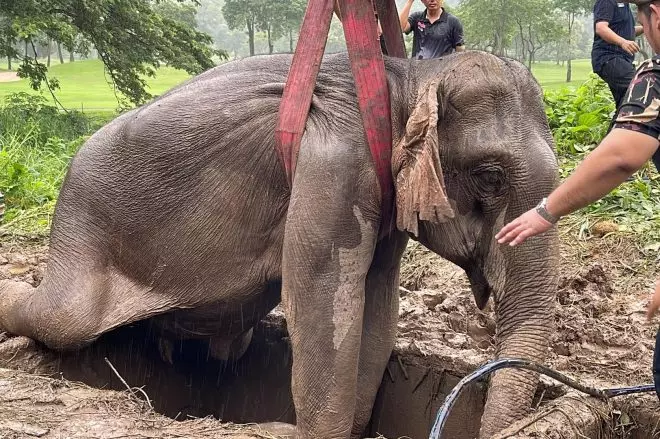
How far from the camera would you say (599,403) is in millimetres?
2723

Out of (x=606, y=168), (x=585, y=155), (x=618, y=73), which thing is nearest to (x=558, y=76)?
(x=585, y=155)

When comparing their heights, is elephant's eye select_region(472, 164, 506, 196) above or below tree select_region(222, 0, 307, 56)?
below

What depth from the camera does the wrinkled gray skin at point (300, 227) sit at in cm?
260

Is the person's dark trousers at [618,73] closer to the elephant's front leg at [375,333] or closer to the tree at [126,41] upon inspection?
the elephant's front leg at [375,333]

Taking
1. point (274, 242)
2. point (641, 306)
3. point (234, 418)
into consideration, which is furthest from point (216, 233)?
point (641, 306)

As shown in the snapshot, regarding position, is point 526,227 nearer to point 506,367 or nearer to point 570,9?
point 506,367

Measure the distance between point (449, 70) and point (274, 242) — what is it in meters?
0.85

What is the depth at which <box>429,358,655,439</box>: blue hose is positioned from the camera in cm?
218

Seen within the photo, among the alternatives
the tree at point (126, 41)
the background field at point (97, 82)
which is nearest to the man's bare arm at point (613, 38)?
the background field at point (97, 82)

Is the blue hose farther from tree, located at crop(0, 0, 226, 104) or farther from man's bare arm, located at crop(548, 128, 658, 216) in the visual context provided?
tree, located at crop(0, 0, 226, 104)

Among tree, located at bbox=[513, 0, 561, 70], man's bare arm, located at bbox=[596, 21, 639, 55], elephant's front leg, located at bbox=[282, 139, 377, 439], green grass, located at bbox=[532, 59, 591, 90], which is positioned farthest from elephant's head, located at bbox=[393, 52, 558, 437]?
tree, located at bbox=[513, 0, 561, 70]

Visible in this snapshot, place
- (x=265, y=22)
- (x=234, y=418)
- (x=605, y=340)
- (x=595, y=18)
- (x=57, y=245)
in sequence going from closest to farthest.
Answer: (x=57, y=245), (x=605, y=340), (x=234, y=418), (x=595, y=18), (x=265, y=22)

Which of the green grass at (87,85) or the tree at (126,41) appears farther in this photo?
the green grass at (87,85)

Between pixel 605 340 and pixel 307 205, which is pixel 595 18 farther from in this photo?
pixel 307 205
